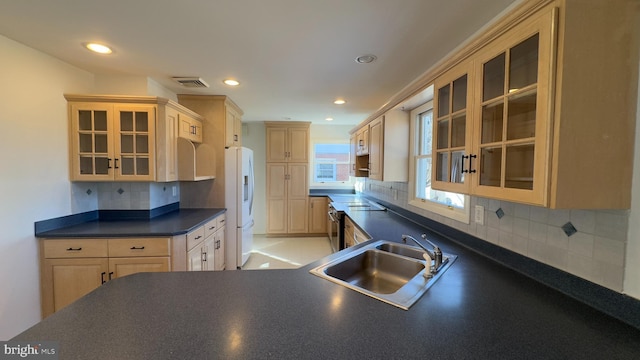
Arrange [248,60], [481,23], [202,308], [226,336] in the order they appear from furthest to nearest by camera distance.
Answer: [248,60], [481,23], [202,308], [226,336]

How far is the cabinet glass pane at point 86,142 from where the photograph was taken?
2420mm

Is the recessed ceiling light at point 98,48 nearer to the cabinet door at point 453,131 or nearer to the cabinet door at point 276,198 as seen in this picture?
the cabinet door at point 453,131

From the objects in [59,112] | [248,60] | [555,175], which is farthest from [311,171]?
[555,175]

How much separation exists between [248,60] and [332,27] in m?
0.87

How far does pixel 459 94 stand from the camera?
58.1 inches

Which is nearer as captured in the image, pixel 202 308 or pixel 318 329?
pixel 318 329

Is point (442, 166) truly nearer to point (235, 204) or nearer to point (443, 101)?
point (443, 101)

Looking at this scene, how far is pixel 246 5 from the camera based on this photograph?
4.70 feet

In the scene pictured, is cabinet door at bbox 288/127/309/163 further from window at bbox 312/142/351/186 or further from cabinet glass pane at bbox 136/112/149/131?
cabinet glass pane at bbox 136/112/149/131

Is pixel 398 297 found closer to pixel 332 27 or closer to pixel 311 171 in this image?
pixel 332 27

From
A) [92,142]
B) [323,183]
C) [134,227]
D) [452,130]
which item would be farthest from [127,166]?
[323,183]

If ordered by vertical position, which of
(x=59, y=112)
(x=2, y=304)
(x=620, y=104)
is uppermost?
(x=59, y=112)

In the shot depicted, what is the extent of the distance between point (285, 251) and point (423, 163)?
2711 mm

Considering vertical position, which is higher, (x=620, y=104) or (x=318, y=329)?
(x=620, y=104)
